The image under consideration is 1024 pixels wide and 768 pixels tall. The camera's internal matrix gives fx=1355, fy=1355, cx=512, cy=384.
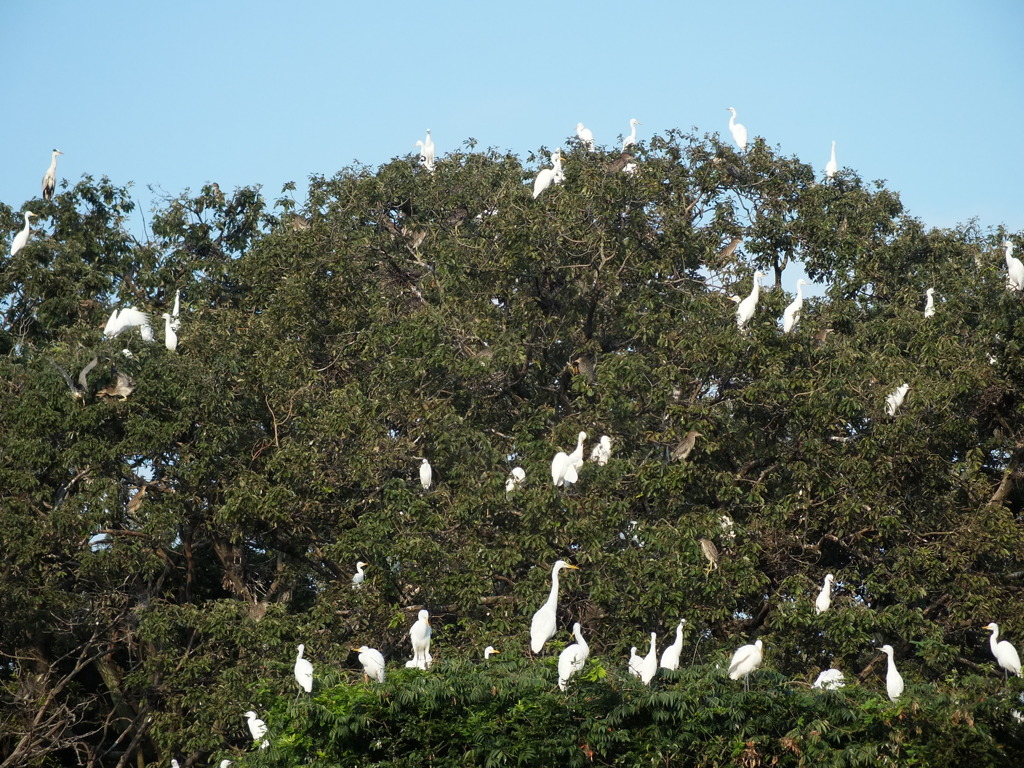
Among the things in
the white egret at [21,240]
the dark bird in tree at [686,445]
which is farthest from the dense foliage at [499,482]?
the white egret at [21,240]

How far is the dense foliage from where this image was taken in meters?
11.3

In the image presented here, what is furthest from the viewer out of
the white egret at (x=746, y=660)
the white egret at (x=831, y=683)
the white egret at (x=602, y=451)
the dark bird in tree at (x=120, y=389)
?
the dark bird in tree at (x=120, y=389)

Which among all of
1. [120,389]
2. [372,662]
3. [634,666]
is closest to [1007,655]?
[634,666]

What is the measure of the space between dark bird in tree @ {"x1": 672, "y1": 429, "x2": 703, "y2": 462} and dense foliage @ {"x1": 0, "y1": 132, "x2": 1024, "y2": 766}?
64mm

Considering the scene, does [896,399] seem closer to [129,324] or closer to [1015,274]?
[1015,274]

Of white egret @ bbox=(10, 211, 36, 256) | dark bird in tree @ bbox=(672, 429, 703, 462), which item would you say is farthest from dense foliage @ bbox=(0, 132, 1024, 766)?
white egret @ bbox=(10, 211, 36, 256)

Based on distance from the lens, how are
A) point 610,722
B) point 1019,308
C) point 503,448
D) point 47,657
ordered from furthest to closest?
point 47,657 < point 503,448 < point 1019,308 < point 610,722

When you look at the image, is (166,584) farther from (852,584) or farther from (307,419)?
(852,584)

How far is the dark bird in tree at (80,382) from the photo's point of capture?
12.2 m

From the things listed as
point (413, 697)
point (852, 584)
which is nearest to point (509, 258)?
point (852, 584)

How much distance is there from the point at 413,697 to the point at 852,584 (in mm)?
4751

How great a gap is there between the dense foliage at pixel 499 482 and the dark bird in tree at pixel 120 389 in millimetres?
91

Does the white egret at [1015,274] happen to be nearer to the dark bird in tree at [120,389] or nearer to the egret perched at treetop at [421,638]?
the egret perched at treetop at [421,638]

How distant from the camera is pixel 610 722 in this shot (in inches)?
337
